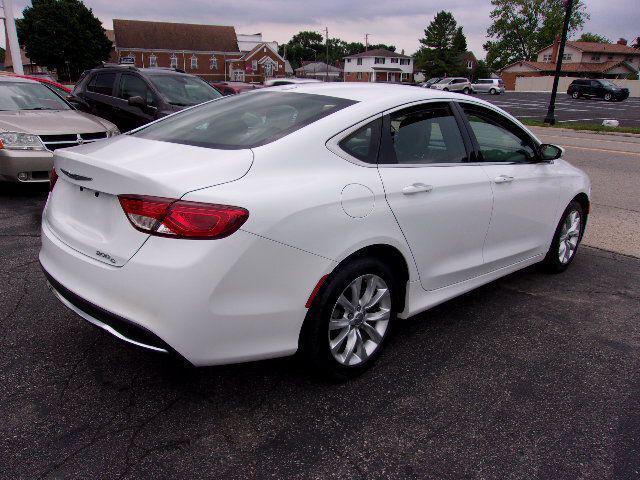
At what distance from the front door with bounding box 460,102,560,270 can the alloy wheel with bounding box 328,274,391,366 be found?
3.58ft

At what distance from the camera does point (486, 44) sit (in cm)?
9762

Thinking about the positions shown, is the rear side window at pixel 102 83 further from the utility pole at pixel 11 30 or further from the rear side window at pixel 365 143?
the utility pole at pixel 11 30

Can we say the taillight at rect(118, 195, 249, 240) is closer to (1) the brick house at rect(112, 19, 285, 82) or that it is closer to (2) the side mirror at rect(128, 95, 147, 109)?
(2) the side mirror at rect(128, 95, 147, 109)

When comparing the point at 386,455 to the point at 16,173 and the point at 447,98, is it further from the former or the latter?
the point at 16,173

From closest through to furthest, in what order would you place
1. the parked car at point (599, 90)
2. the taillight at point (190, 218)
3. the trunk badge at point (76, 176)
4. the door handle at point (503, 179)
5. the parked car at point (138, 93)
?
the taillight at point (190, 218), the trunk badge at point (76, 176), the door handle at point (503, 179), the parked car at point (138, 93), the parked car at point (599, 90)

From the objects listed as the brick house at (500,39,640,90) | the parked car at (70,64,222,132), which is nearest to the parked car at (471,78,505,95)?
the brick house at (500,39,640,90)

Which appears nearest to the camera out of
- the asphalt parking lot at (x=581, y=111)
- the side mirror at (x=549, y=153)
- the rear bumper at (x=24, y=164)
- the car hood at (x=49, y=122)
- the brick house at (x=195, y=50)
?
the side mirror at (x=549, y=153)

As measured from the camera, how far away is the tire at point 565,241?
4.71 meters

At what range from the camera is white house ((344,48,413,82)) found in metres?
99.7

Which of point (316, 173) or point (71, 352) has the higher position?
point (316, 173)

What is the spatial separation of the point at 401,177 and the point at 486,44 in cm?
10515

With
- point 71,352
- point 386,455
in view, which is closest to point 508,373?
point 386,455

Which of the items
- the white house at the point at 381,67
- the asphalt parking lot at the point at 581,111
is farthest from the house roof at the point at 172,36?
the asphalt parking lot at the point at 581,111

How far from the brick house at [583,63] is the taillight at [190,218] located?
3118 inches
